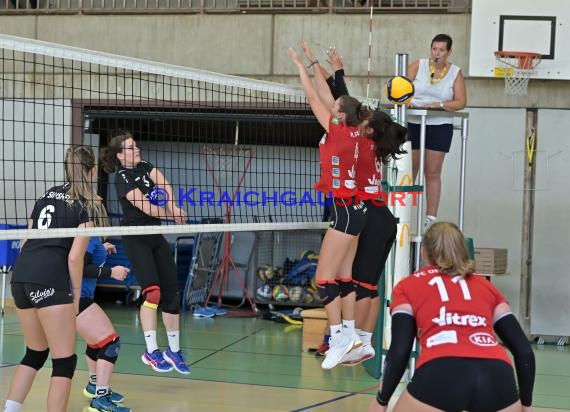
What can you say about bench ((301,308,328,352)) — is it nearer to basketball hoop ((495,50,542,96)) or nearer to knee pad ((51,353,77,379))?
basketball hoop ((495,50,542,96))

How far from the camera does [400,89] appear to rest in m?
7.55

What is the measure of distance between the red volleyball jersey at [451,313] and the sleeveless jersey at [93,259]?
3.33 m

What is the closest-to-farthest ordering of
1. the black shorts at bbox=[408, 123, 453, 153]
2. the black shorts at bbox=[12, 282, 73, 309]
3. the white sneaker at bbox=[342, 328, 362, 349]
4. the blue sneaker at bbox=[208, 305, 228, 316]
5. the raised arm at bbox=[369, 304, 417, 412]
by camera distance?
the raised arm at bbox=[369, 304, 417, 412] → the black shorts at bbox=[12, 282, 73, 309] → the white sneaker at bbox=[342, 328, 362, 349] → the black shorts at bbox=[408, 123, 453, 153] → the blue sneaker at bbox=[208, 305, 228, 316]

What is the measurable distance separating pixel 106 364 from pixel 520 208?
641 centimetres

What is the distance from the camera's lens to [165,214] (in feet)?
24.3

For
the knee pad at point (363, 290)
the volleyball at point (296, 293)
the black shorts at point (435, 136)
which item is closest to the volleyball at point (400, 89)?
the black shorts at point (435, 136)

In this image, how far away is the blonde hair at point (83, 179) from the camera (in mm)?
6082

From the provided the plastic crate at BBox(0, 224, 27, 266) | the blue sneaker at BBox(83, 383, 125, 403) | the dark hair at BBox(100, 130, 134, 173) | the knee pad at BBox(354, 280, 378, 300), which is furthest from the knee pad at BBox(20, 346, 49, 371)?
the plastic crate at BBox(0, 224, 27, 266)

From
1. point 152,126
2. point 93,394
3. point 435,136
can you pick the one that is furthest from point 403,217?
point 152,126

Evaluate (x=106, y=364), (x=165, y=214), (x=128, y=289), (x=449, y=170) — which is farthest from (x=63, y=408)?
(x=128, y=289)

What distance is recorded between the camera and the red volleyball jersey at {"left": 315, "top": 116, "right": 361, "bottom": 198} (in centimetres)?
673

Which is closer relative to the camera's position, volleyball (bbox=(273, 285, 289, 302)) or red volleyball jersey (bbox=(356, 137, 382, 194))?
red volleyball jersey (bbox=(356, 137, 382, 194))

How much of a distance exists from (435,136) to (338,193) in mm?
2375

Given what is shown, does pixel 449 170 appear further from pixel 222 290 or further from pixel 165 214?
pixel 165 214
